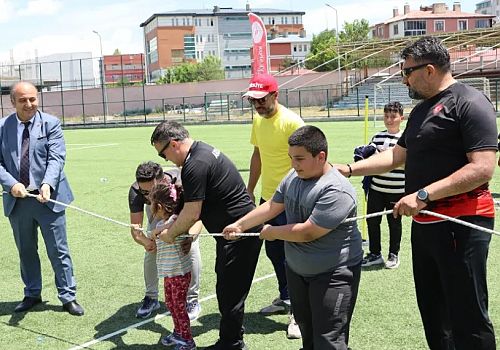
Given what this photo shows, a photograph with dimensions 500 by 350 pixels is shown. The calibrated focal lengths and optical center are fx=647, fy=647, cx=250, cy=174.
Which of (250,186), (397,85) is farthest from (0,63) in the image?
(250,186)

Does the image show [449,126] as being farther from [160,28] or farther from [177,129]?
[160,28]

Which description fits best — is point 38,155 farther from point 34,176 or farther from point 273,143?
point 273,143

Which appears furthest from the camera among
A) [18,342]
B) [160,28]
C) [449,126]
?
[160,28]

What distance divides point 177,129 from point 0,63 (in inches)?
2669

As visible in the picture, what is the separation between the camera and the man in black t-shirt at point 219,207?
473 cm

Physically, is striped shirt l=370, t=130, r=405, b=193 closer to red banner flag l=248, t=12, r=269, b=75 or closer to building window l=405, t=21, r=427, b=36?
red banner flag l=248, t=12, r=269, b=75

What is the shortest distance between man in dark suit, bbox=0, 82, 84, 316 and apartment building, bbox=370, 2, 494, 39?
10749cm

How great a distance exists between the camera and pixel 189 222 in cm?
479

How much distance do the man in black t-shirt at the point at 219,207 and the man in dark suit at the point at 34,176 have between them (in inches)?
70.3

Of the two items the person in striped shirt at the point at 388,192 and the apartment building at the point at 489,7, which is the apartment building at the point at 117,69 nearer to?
the apartment building at the point at 489,7

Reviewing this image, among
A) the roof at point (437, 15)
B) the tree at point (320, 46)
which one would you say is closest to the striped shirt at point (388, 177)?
the tree at point (320, 46)

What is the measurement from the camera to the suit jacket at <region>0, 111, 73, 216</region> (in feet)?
20.4

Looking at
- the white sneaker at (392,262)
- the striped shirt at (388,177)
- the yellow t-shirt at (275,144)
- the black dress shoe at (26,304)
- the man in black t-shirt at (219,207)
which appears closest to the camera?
the man in black t-shirt at (219,207)

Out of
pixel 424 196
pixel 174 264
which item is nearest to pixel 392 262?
pixel 174 264
